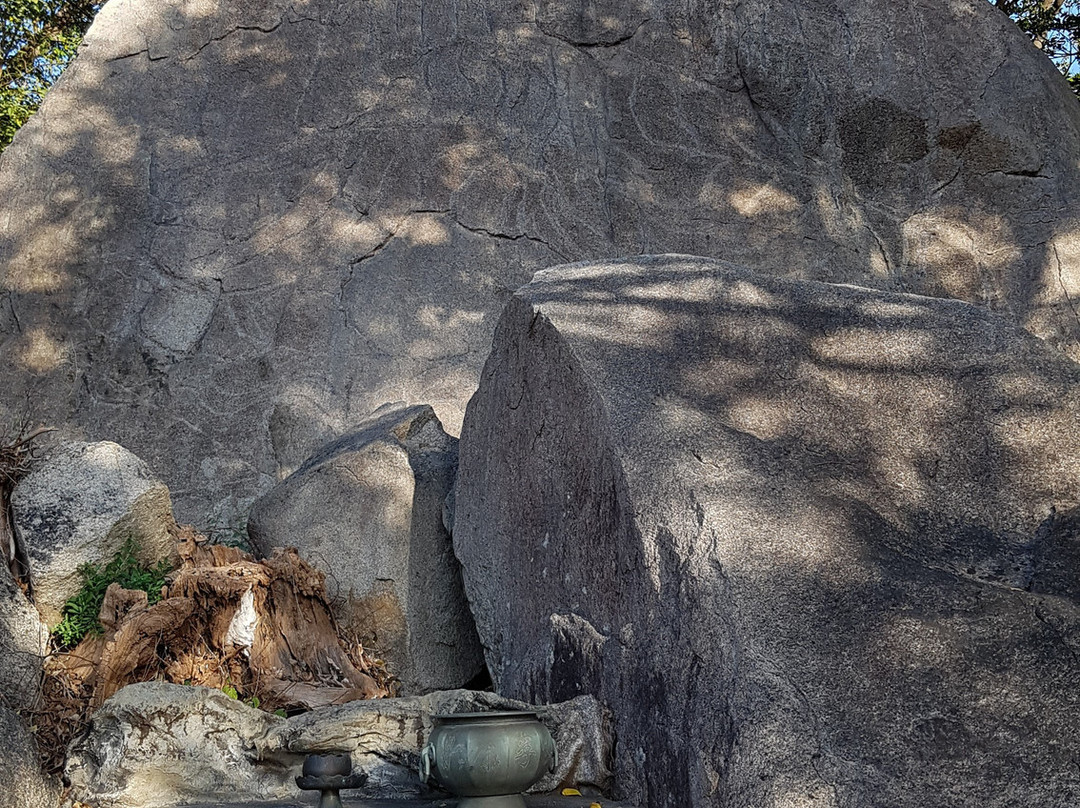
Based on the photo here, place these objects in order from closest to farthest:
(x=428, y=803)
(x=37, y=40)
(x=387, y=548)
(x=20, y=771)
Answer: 1. (x=428, y=803)
2. (x=20, y=771)
3. (x=387, y=548)
4. (x=37, y=40)

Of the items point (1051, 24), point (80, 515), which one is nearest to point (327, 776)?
point (80, 515)

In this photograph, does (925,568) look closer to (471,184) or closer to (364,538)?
(364,538)

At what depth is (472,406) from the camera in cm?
398

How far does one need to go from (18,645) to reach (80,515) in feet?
1.76

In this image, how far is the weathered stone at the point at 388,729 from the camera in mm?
2736

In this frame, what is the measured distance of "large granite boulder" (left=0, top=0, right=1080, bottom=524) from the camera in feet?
18.0

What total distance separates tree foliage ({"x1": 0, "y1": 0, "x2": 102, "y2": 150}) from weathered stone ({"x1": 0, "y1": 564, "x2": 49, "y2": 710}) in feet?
25.1

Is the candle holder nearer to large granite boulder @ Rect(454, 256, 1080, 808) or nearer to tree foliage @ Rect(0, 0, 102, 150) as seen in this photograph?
large granite boulder @ Rect(454, 256, 1080, 808)

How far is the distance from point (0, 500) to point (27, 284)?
2157mm

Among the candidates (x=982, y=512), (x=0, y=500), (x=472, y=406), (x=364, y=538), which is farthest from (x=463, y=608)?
(x=982, y=512)

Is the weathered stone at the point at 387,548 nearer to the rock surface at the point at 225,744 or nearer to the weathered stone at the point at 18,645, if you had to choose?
the weathered stone at the point at 18,645

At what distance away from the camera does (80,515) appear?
12.2 ft

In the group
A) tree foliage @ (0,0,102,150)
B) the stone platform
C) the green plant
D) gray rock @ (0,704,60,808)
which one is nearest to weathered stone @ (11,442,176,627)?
the green plant

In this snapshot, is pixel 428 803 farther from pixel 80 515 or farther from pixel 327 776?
pixel 80 515
